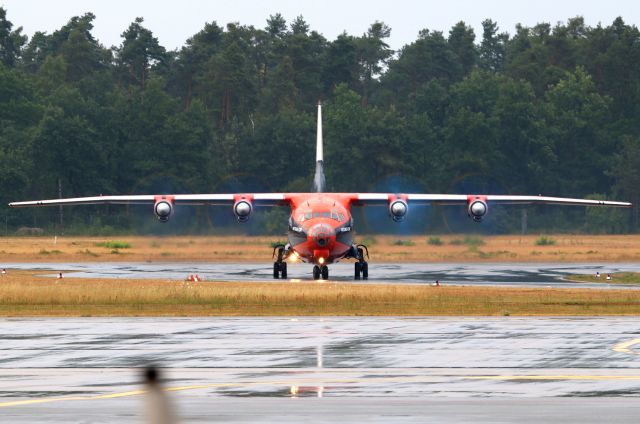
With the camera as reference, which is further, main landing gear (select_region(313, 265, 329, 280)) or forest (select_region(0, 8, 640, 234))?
forest (select_region(0, 8, 640, 234))

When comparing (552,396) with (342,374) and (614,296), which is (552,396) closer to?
(342,374)

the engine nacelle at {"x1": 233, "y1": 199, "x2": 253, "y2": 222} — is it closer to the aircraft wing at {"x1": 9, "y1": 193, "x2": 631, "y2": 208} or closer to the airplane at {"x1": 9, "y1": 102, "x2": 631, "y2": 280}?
the airplane at {"x1": 9, "y1": 102, "x2": 631, "y2": 280}

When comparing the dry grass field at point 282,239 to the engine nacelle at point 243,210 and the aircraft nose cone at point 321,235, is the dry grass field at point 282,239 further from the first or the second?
the aircraft nose cone at point 321,235

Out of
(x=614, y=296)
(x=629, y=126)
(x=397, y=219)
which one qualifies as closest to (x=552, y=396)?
(x=614, y=296)

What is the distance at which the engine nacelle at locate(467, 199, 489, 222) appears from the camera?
58.3 m

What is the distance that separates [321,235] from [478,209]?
31.3 feet

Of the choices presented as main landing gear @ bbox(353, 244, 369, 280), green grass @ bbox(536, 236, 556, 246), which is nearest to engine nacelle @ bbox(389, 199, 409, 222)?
main landing gear @ bbox(353, 244, 369, 280)

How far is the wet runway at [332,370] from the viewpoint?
17.7 metres

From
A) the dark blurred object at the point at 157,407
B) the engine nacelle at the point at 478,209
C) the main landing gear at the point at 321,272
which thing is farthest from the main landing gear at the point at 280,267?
the dark blurred object at the point at 157,407

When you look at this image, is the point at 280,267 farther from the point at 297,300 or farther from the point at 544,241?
the point at 544,241

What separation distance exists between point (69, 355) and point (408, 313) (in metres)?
13.4

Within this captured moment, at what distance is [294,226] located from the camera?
178ft

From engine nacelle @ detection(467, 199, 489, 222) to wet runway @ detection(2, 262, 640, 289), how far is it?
97.3 inches

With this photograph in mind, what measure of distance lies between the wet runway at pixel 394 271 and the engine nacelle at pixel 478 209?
8.11 ft
